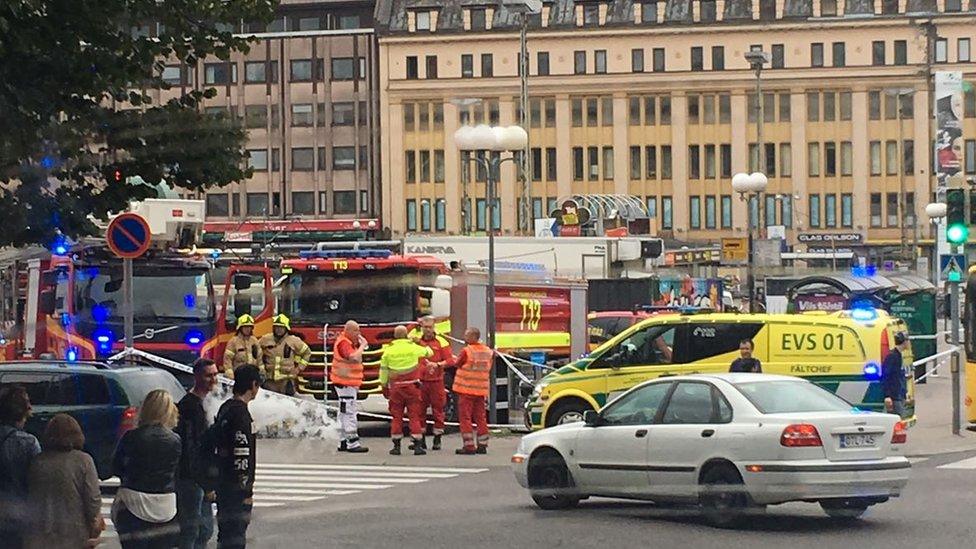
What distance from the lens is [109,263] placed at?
28.3 m

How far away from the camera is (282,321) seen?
2836cm

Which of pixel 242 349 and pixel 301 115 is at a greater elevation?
pixel 301 115

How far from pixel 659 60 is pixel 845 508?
62715 millimetres

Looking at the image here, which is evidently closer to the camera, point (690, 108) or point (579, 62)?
point (579, 62)

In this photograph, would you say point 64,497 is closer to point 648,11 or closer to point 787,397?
point 787,397

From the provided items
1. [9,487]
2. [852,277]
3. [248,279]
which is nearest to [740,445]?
[9,487]

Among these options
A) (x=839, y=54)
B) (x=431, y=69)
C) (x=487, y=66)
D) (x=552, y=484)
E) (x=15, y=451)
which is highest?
(x=839, y=54)

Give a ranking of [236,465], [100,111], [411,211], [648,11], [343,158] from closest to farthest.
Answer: [236,465] → [100,111] → [343,158] → [411,211] → [648,11]

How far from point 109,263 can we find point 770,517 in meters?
14.1

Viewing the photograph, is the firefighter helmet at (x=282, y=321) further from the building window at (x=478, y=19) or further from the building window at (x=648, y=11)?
the building window at (x=648, y=11)

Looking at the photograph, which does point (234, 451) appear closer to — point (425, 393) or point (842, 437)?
point (842, 437)

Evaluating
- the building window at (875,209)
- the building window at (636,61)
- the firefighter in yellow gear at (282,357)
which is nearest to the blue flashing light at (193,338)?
the firefighter in yellow gear at (282,357)

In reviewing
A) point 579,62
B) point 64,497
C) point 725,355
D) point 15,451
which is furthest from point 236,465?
point 579,62

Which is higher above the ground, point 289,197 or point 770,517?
point 289,197
